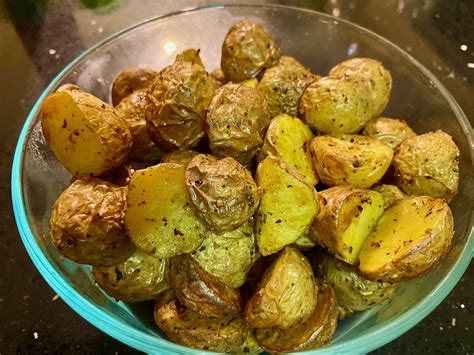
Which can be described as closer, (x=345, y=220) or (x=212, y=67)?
(x=345, y=220)

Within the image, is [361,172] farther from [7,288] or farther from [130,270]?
[7,288]

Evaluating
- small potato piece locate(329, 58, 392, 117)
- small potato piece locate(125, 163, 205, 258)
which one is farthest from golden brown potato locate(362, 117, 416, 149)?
small potato piece locate(125, 163, 205, 258)

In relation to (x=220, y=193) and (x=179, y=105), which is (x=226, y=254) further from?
(x=179, y=105)

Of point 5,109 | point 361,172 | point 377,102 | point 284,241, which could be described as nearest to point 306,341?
point 284,241

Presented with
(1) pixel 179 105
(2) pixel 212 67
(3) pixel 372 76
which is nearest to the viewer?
(1) pixel 179 105

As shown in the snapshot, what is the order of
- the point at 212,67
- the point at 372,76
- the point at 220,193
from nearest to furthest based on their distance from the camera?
the point at 220,193, the point at 372,76, the point at 212,67

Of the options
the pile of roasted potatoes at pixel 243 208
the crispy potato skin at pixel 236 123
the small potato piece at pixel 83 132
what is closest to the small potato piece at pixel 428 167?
the pile of roasted potatoes at pixel 243 208

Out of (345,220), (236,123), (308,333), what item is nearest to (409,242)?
(345,220)
